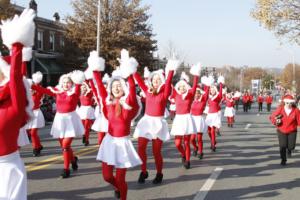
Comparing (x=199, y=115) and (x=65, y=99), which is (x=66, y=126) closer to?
(x=65, y=99)

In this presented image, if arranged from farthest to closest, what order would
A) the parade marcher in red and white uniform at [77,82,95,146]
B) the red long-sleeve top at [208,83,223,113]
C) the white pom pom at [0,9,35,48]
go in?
the red long-sleeve top at [208,83,223,113] < the parade marcher in red and white uniform at [77,82,95,146] < the white pom pom at [0,9,35,48]

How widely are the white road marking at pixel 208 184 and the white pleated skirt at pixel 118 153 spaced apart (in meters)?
1.49

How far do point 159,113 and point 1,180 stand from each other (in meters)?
4.74

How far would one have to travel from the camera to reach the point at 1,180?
4.08 metres

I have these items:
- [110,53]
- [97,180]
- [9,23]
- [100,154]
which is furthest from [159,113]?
[110,53]

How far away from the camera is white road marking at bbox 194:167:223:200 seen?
7.40 metres

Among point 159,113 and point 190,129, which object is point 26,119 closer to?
point 159,113

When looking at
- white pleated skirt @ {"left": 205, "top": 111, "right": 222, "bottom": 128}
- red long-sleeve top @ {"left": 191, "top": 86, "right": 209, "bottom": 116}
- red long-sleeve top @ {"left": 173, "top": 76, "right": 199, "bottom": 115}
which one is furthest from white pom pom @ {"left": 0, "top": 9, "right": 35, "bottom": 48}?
white pleated skirt @ {"left": 205, "top": 111, "right": 222, "bottom": 128}

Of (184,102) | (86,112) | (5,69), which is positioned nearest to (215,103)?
(86,112)

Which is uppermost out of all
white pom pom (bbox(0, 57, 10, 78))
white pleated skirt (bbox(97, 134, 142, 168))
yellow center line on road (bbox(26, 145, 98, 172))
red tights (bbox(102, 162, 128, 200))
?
white pom pom (bbox(0, 57, 10, 78))

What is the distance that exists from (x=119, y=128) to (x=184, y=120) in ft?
12.8

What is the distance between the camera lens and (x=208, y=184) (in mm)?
8375

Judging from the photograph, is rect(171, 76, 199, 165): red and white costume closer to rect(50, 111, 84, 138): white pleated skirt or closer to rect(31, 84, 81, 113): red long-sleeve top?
rect(50, 111, 84, 138): white pleated skirt

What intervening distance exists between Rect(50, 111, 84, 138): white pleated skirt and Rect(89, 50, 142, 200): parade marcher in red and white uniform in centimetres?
258
